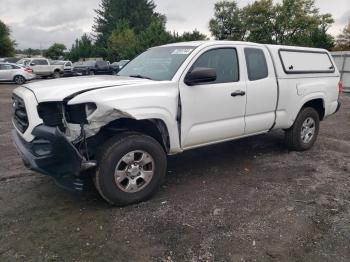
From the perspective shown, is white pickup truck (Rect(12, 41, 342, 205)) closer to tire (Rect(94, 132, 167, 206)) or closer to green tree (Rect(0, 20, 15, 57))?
tire (Rect(94, 132, 167, 206))

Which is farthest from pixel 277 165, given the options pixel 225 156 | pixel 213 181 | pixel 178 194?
pixel 178 194

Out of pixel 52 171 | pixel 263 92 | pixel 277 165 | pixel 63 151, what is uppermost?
pixel 263 92

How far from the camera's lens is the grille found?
394 centimetres

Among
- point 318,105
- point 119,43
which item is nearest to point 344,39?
point 119,43

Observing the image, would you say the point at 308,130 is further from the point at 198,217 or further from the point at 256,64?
the point at 198,217

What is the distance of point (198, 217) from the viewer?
12.1 ft

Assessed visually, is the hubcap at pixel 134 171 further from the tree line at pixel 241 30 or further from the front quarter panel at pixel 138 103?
the tree line at pixel 241 30

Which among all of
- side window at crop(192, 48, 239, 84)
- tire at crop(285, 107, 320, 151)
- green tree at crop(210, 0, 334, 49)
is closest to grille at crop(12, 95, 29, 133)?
side window at crop(192, 48, 239, 84)

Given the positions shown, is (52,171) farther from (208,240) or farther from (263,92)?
(263,92)

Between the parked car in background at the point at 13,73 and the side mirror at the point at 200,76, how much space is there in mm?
20359

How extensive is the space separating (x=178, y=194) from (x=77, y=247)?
149 cm

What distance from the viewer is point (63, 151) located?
343 centimetres

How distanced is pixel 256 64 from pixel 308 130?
187cm

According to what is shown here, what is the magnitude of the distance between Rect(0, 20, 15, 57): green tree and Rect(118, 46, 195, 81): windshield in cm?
5265
